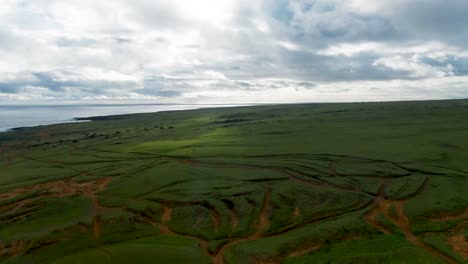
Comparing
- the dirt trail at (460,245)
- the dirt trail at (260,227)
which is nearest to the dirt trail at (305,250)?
the dirt trail at (260,227)

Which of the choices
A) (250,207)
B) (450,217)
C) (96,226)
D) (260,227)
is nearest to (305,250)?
(260,227)

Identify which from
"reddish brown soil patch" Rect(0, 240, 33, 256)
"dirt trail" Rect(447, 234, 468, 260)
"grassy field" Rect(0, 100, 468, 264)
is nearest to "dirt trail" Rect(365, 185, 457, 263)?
"grassy field" Rect(0, 100, 468, 264)

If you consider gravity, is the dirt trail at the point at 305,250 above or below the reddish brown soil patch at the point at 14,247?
below

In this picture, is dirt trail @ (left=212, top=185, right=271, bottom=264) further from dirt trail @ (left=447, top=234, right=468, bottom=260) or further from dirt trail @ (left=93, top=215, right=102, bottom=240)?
dirt trail @ (left=447, top=234, right=468, bottom=260)

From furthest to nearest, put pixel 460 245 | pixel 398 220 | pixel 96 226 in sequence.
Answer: pixel 96 226 < pixel 398 220 < pixel 460 245

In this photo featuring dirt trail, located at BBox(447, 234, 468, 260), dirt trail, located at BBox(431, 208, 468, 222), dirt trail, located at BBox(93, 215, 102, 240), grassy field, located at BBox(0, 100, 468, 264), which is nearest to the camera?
dirt trail, located at BBox(447, 234, 468, 260)

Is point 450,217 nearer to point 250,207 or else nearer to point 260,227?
point 260,227

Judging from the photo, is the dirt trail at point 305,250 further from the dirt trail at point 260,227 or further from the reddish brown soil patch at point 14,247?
the reddish brown soil patch at point 14,247
